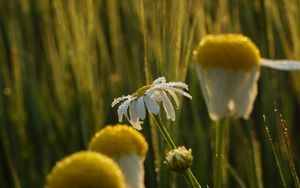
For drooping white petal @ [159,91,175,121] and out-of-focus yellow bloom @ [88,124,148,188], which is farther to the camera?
drooping white petal @ [159,91,175,121]

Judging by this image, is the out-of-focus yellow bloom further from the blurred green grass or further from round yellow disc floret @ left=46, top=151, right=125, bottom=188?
the blurred green grass

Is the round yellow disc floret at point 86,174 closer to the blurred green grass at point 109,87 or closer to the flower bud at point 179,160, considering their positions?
the flower bud at point 179,160

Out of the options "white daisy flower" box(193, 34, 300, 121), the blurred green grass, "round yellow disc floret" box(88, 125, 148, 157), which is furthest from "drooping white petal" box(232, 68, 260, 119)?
the blurred green grass

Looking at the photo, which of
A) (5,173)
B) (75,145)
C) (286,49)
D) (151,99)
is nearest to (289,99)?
(286,49)

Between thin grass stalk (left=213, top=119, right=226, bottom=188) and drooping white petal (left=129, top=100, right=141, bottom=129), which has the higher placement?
drooping white petal (left=129, top=100, right=141, bottom=129)

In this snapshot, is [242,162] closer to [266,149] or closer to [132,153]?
[266,149]

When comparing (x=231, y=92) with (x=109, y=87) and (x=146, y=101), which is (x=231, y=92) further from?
(x=109, y=87)

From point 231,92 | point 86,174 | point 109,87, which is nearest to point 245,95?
point 231,92
